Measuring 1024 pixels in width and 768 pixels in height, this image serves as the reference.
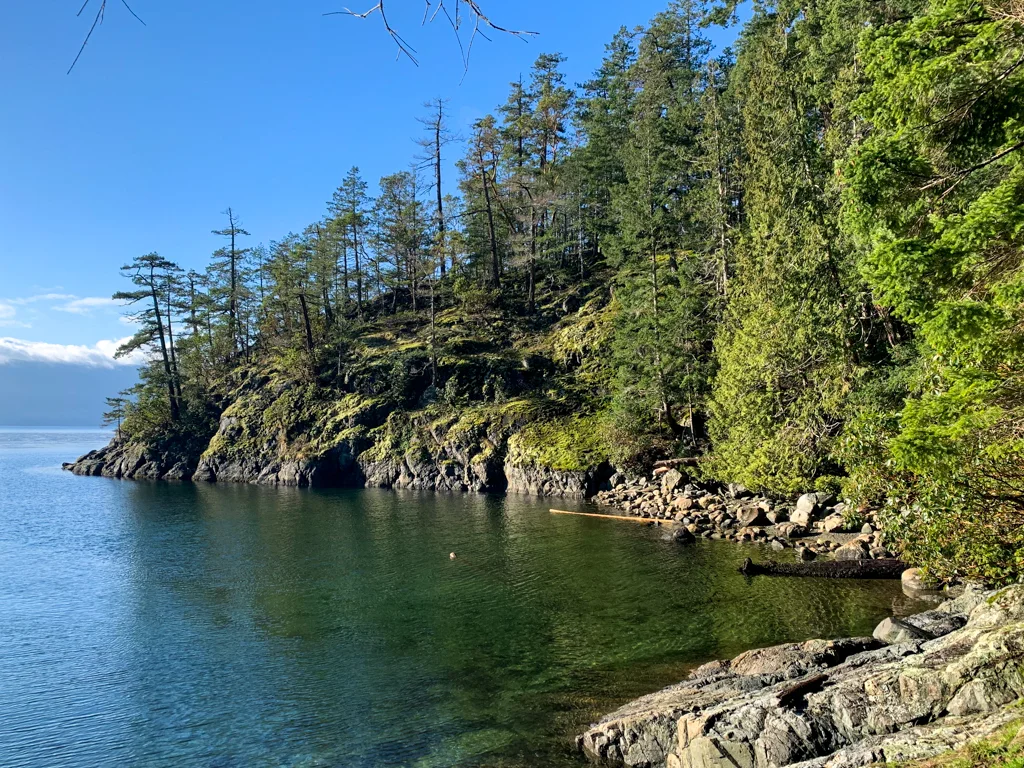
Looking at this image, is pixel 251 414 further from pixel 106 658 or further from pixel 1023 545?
pixel 1023 545

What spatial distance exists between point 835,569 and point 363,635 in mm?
17171

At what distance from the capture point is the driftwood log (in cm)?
2206

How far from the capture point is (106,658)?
58.9ft

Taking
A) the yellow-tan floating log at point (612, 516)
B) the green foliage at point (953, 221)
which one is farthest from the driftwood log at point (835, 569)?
the yellow-tan floating log at point (612, 516)

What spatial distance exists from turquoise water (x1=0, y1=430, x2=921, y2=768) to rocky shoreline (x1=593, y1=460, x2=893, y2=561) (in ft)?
8.09

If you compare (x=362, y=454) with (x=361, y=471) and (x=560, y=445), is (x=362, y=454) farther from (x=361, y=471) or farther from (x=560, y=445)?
(x=560, y=445)

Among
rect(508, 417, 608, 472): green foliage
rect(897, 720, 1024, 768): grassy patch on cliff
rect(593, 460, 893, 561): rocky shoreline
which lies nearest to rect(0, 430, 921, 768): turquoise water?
rect(593, 460, 893, 561): rocky shoreline

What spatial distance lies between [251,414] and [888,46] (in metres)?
67.9

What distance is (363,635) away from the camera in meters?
19.0

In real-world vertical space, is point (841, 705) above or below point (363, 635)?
above

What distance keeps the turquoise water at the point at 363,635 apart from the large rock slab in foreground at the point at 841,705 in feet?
6.50

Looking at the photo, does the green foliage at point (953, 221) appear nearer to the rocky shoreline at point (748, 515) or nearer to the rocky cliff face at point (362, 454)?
the rocky shoreline at point (748, 515)

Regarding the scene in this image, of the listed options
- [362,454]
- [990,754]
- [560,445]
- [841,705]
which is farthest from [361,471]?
[990,754]

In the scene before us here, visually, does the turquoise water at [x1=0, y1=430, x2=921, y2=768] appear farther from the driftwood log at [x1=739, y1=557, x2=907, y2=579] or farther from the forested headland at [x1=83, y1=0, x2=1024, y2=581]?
the forested headland at [x1=83, y1=0, x2=1024, y2=581]
